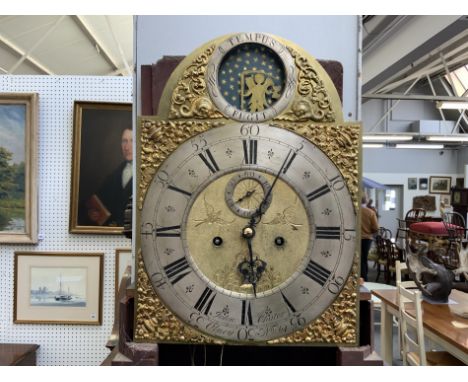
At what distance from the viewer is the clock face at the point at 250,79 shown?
3.47 feet

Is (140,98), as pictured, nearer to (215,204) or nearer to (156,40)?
(156,40)

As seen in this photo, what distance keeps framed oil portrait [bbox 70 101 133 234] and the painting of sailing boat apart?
228mm

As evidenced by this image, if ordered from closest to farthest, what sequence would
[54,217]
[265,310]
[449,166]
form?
[265,310] → [54,217] → [449,166]

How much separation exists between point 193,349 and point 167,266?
284 millimetres

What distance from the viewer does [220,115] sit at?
1063mm

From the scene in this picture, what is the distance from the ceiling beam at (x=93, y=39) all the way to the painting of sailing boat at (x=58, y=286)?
6.32 ft

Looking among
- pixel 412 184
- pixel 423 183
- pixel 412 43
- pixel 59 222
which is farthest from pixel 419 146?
pixel 59 222

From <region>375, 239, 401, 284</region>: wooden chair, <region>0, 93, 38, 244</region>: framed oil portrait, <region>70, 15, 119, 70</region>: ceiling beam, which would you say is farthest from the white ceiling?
<region>375, 239, 401, 284</region>: wooden chair

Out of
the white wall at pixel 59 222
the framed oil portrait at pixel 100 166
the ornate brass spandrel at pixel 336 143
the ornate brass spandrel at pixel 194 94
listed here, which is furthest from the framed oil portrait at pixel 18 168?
the ornate brass spandrel at pixel 336 143

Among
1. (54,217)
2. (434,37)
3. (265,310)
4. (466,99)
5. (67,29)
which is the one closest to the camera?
(265,310)

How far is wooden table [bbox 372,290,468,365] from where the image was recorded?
6.37ft

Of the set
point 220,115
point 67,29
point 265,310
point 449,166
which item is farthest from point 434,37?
point 449,166

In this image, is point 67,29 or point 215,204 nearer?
point 215,204

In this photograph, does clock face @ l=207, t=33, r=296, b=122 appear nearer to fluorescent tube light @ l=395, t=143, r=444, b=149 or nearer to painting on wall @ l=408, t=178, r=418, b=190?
fluorescent tube light @ l=395, t=143, r=444, b=149
